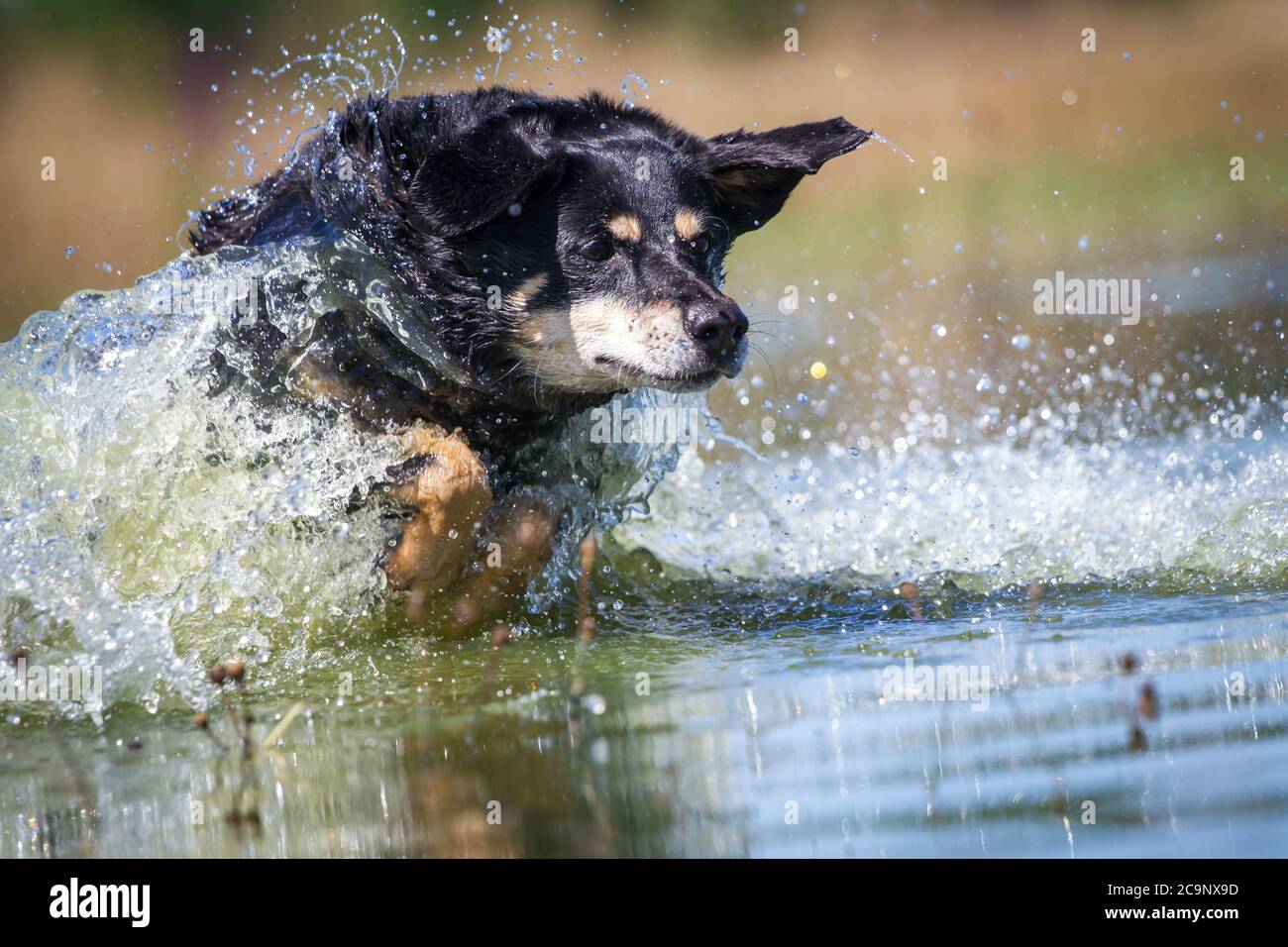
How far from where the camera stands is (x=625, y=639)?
3936 millimetres

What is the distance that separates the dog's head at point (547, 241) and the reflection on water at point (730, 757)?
0.91 meters

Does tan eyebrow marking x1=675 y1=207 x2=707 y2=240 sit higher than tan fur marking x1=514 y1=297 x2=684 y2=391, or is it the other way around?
tan eyebrow marking x1=675 y1=207 x2=707 y2=240

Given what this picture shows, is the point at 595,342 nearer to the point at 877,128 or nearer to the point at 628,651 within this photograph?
the point at 628,651

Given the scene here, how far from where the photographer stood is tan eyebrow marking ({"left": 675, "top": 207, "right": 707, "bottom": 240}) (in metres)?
4.28

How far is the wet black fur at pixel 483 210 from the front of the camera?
4.10 metres

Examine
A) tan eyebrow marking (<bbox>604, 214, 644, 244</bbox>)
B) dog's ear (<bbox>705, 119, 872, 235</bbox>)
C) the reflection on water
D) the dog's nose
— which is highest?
dog's ear (<bbox>705, 119, 872, 235</bbox>)

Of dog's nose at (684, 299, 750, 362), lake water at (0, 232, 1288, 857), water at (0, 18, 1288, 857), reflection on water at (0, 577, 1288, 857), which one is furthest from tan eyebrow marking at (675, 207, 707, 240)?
reflection on water at (0, 577, 1288, 857)

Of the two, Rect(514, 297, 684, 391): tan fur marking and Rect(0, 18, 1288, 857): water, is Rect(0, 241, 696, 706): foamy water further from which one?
Rect(514, 297, 684, 391): tan fur marking

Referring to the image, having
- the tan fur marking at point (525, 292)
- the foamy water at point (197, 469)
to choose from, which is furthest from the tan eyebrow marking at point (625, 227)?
the foamy water at point (197, 469)

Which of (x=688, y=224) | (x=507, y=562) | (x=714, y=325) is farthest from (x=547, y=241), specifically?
(x=507, y=562)

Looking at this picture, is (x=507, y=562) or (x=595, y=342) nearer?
(x=595, y=342)

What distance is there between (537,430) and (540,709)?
1.59m

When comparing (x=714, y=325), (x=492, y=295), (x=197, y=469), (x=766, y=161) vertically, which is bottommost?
(x=197, y=469)

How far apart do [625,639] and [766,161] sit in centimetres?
159
